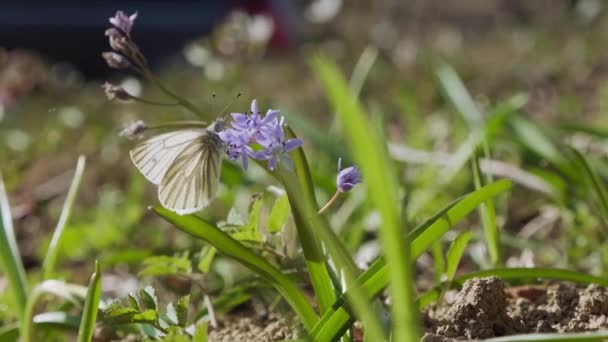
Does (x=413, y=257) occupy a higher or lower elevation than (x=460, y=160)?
lower

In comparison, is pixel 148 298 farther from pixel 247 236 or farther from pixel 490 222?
pixel 490 222

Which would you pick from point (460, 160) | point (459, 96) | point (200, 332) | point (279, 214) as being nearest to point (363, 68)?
point (459, 96)

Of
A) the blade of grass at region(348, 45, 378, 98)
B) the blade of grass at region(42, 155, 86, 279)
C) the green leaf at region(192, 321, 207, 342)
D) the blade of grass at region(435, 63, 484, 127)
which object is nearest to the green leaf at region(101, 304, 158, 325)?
the green leaf at region(192, 321, 207, 342)

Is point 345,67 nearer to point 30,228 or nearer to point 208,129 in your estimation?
point 30,228

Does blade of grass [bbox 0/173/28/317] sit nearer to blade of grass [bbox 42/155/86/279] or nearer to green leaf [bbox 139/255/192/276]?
blade of grass [bbox 42/155/86/279]

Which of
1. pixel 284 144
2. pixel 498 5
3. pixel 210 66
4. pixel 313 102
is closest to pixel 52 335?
pixel 284 144
